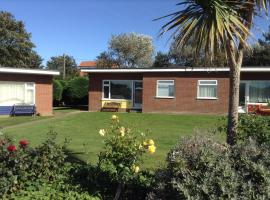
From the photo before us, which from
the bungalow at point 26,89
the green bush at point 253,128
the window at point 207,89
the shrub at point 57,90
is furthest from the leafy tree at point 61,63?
the green bush at point 253,128

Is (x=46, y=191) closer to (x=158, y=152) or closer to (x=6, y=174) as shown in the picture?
(x=6, y=174)

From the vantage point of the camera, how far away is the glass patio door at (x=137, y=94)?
3104 cm

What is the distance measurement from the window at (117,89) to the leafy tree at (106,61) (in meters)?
27.8

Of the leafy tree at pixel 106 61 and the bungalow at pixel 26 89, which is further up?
the leafy tree at pixel 106 61

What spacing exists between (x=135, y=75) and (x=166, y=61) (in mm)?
30925

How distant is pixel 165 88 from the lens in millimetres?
28859

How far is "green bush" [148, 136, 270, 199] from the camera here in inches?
176

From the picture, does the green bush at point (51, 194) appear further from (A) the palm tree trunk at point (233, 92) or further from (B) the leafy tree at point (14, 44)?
(B) the leafy tree at point (14, 44)

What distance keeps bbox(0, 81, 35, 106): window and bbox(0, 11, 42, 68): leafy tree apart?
27.6 meters

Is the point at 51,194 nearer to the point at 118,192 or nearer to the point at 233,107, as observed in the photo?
the point at 118,192

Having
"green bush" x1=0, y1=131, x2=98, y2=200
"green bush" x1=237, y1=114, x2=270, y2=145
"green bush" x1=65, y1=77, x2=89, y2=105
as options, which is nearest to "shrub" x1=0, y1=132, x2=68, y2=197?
"green bush" x1=0, y1=131, x2=98, y2=200

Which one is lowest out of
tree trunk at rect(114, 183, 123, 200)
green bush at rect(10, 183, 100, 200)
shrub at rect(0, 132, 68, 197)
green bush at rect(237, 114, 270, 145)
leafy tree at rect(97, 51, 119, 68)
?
green bush at rect(10, 183, 100, 200)

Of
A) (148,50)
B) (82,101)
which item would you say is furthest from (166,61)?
(82,101)

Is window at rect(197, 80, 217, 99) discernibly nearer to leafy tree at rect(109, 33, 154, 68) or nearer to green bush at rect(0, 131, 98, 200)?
green bush at rect(0, 131, 98, 200)
